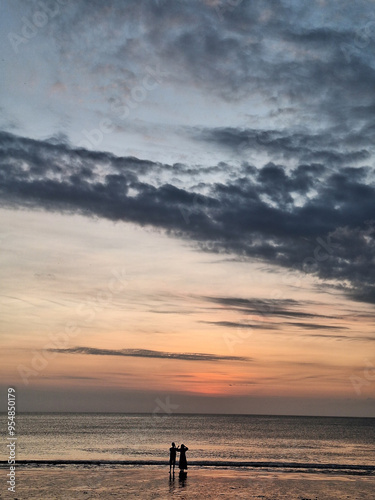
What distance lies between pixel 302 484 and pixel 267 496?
5.72 metres

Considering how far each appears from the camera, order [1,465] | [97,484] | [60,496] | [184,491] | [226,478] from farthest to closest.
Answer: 1. [1,465]
2. [226,478]
3. [97,484]
4. [184,491]
5. [60,496]

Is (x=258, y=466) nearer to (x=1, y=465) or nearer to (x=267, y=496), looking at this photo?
(x=267, y=496)

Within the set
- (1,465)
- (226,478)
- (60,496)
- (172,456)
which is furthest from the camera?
(1,465)

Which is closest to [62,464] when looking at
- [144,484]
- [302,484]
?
[144,484]

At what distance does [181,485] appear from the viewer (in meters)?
32.0

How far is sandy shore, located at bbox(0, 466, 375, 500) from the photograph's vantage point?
28.5m

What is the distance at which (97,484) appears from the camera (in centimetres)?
3181

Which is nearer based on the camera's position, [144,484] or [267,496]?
[267,496]

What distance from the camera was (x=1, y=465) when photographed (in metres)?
40.8

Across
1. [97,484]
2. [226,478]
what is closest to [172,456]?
[226,478]

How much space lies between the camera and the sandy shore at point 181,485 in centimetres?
2848

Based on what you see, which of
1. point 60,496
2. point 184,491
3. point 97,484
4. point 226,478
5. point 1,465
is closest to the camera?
point 60,496

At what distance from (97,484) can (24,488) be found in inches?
179

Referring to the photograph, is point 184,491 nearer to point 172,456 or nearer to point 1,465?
point 172,456
